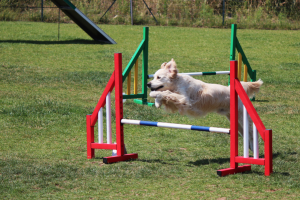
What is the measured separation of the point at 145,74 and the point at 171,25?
14.7m

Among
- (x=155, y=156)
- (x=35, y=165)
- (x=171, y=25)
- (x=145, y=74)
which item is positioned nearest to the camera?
(x=35, y=165)

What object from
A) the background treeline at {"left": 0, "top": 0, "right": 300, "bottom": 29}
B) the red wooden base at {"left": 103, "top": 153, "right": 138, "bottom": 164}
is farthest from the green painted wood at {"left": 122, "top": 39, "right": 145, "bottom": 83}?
the background treeline at {"left": 0, "top": 0, "right": 300, "bottom": 29}

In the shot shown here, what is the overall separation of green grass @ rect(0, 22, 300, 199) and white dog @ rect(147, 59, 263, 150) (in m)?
0.63

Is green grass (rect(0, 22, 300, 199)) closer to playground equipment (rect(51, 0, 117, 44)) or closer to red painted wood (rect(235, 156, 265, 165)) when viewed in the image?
red painted wood (rect(235, 156, 265, 165))

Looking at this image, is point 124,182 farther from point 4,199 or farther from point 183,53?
point 183,53

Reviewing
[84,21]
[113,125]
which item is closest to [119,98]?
[113,125]

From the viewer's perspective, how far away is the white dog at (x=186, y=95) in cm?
512

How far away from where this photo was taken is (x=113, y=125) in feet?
23.1

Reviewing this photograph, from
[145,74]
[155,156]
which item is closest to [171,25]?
[145,74]

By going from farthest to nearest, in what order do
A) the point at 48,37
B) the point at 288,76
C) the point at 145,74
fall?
the point at 48,37, the point at 288,76, the point at 145,74

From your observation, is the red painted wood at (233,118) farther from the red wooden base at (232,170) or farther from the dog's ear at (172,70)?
the dog's ear at (172,70)

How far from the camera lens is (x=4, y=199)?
3859 millimetres

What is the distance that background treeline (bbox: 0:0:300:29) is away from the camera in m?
22.1

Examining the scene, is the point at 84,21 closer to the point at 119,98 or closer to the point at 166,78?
the point at 166,78
